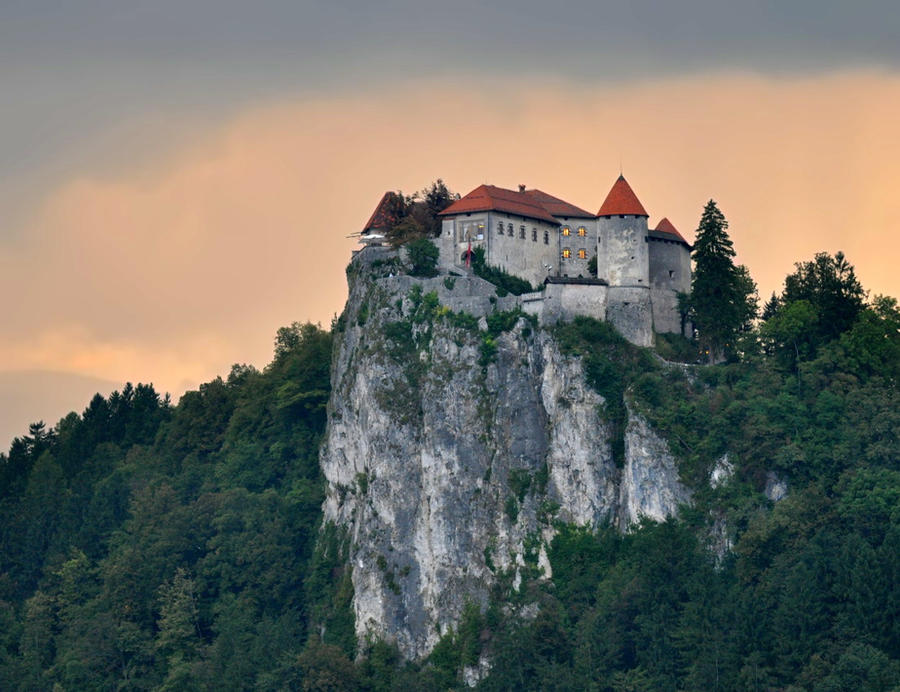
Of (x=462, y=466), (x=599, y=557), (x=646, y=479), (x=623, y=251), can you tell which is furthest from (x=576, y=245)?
(x=599, y=557)

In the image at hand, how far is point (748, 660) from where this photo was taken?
3816 inches

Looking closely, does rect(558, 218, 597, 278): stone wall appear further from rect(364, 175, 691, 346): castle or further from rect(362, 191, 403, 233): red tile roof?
rect(362, 191, 403, 233): red tile roof

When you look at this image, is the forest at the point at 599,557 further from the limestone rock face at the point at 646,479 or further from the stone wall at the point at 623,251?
the stone wall at the point at 623,251

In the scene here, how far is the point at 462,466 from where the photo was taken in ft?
365

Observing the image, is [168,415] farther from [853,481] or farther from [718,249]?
Result: [853,481]

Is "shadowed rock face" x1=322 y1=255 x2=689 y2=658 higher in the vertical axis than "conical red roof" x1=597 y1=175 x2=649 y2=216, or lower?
lower

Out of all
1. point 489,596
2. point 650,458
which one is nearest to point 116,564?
point 489,596

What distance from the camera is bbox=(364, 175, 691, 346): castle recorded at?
110938mm

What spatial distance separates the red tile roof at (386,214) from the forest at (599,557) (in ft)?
20.0

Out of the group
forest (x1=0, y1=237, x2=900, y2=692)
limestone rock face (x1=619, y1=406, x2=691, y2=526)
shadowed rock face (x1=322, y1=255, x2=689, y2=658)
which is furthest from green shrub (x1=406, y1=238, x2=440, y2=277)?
limestone rock face (x1=619, y1=406, x2=691, y2=526)

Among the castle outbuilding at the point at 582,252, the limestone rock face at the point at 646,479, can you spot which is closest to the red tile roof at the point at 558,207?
the castle outbuilding at the point at 582,252

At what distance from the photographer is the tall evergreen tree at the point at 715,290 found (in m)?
112

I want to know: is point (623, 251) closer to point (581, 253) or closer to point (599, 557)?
point (581, 253)

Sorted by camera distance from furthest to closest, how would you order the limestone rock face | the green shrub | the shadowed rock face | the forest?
the green shrub < the shadowed rock face < the limestone rock face < the forest
